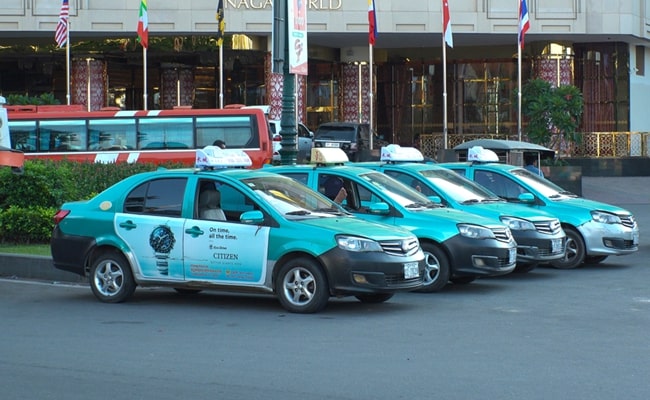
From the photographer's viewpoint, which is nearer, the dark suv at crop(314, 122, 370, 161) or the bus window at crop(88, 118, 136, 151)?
the bus window at crop(88, 118, 136, 151)

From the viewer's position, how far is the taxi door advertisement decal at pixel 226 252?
12031mm

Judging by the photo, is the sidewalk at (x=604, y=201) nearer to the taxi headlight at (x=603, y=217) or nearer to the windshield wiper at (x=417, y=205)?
the taxi headlight at (x=603, y=217)

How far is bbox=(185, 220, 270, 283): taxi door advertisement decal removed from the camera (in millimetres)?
12031

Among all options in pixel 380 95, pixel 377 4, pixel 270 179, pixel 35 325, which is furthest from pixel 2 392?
pixel 380 95

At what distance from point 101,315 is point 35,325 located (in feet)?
2.91

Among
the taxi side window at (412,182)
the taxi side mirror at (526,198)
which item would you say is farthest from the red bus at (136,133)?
the taxi side window at (412,182)

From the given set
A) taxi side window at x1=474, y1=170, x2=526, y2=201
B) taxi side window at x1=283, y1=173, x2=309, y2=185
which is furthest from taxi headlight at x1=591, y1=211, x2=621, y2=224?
taxi side window at x1=283, y1=173, x2=309, y2=185

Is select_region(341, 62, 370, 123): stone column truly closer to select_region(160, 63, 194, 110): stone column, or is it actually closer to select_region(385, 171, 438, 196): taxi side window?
select_region(160, 63, 194, 110): stone column

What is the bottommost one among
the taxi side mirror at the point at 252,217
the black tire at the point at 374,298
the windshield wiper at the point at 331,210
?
the black tire at the point at 374,298

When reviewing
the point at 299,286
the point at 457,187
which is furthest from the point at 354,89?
the point at 299,286

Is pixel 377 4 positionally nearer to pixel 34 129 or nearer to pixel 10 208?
pixel 34 129

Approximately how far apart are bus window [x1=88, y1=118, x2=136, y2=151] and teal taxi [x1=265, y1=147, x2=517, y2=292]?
55.8ft

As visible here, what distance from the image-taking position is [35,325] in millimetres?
11320

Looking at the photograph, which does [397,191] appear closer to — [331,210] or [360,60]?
[331,210]
